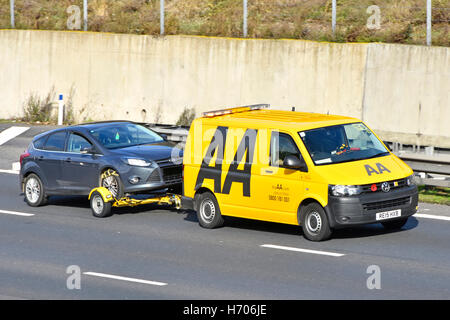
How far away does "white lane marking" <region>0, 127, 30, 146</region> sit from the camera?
90.3 ft

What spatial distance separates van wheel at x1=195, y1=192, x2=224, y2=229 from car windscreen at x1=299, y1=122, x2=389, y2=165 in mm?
1992

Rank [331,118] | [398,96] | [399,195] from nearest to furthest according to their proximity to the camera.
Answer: [399,195] → [331,118] → [398,96]

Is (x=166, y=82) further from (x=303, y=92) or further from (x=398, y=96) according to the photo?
(x=398, y=96)

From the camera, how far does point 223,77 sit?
87.0ft

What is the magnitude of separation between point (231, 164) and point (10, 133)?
595 inches

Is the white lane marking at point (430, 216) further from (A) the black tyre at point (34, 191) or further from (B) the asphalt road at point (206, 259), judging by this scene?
(A) the black tyre at point (34, 191)

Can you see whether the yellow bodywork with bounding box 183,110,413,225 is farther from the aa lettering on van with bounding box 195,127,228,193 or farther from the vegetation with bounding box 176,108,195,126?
the vegetation with bounding box 176,108,195,126

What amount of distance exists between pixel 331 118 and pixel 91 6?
59.9ft

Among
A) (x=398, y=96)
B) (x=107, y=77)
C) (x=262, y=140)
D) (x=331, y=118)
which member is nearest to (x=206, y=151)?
(x=262, y=140)

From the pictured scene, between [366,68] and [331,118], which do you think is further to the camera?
[366,68]

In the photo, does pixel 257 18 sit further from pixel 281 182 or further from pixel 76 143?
pixel 281 182

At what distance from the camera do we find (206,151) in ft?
50.2

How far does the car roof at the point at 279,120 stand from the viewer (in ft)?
47.8

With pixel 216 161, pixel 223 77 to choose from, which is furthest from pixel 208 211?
pixel 223 77
